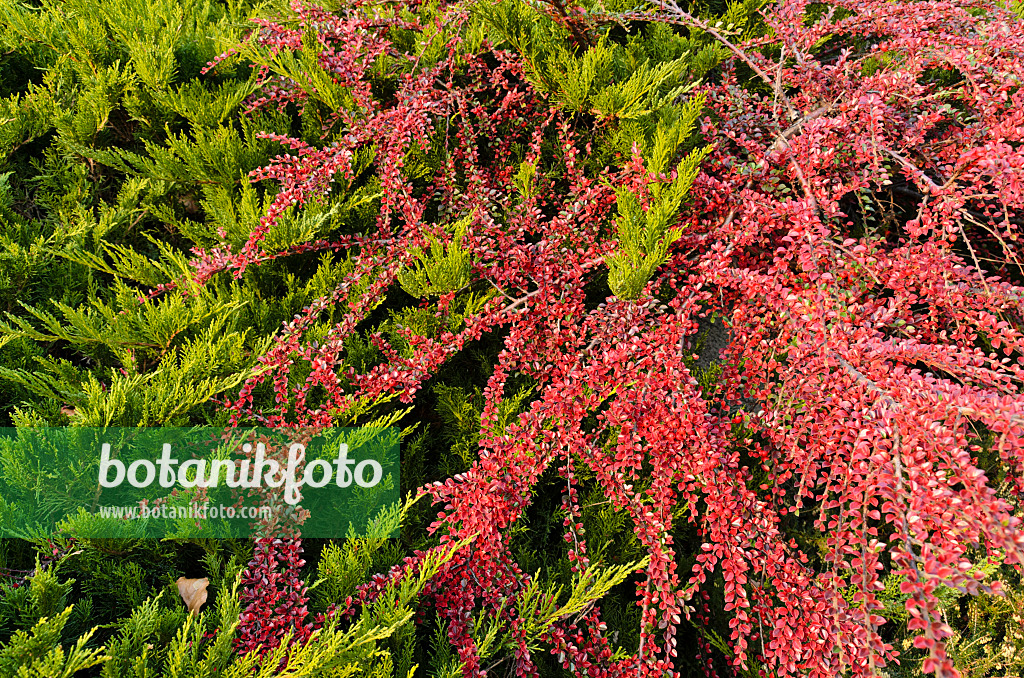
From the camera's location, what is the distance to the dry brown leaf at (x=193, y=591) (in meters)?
1.37

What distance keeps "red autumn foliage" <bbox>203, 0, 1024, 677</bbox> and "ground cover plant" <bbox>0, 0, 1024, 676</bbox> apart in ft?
0.04

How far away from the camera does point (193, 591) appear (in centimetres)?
140

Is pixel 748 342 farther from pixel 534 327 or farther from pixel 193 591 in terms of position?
pixel 193 591

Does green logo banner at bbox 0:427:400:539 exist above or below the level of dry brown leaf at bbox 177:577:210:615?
above

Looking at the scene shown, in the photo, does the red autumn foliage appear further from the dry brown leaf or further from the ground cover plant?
the dry brown leaf

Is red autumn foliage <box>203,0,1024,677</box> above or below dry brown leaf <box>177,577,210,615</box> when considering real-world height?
above

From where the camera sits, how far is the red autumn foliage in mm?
1311

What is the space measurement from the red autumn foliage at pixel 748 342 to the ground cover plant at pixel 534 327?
0.04 ft

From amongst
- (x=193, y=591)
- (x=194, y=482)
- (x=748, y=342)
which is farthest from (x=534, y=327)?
Result: (x=193, y=591)

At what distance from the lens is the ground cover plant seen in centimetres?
132

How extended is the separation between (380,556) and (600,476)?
61 centimetres

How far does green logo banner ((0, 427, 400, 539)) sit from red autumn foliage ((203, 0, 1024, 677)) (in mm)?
110

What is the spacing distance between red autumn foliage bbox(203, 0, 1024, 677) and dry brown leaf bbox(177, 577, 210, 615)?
0.50 ft

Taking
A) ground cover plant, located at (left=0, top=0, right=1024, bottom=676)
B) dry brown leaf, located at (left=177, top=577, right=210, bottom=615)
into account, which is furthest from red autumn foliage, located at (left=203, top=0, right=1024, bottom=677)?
dry brown leaf, located at (left=177, top=577, right=210, bottom=615)
